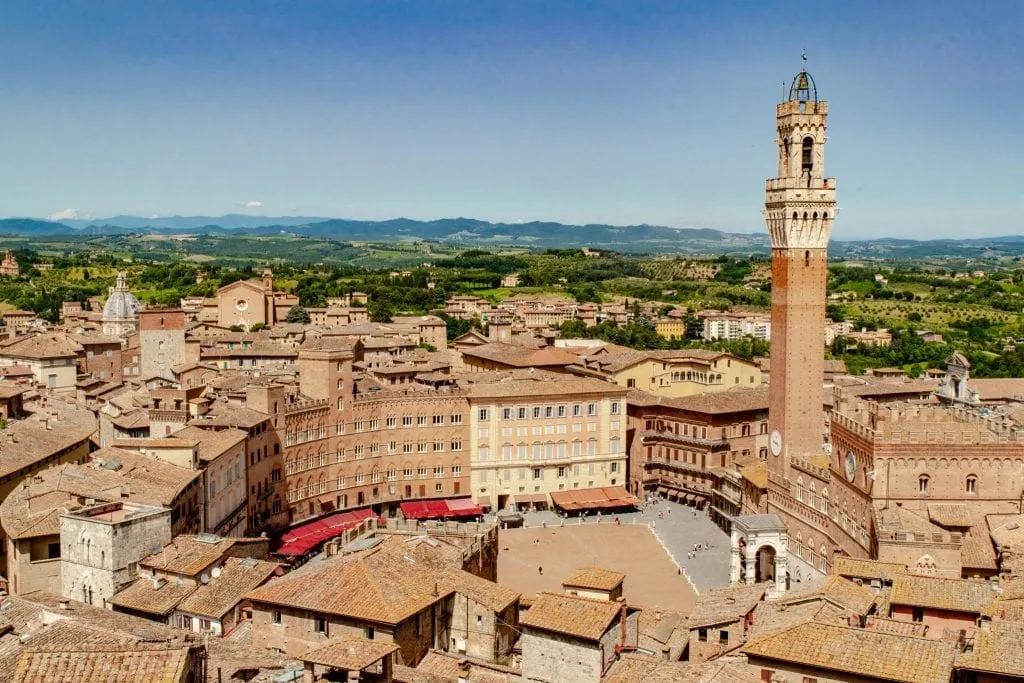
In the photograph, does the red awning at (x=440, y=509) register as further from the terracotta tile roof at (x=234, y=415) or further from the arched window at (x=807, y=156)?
the arched window at (x=807, y=156)

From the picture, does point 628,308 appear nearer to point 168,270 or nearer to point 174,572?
point 168,270

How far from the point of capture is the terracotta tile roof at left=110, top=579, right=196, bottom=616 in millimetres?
32625

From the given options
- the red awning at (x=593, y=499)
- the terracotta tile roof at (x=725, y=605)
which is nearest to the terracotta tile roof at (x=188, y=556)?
the terracotta tile roof at (x=725, y=605)

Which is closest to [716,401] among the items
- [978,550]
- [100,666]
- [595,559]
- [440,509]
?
[440,509]

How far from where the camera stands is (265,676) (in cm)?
2308

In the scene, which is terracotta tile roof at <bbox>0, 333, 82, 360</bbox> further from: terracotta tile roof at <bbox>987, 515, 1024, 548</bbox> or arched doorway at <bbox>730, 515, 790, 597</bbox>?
terracotta tile roof at <bbox>987, 515, 1024, 548</bbox>

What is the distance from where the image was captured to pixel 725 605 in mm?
34281

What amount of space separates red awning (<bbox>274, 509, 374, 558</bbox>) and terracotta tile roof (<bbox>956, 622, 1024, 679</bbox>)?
120 feet

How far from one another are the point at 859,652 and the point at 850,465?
85.9 ft

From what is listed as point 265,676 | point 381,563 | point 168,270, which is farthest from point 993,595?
point 168,270

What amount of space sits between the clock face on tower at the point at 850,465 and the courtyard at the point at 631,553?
8.40 metres

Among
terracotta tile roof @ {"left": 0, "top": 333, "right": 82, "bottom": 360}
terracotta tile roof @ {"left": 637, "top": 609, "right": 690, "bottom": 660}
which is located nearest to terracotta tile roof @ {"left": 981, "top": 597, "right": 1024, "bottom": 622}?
terracotta tile roof @ {"left": 637, "top": 609, "right": 690, "bottom": 660}

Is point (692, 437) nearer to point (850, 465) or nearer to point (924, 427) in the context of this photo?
point (850, 465)

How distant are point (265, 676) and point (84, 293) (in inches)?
5687
